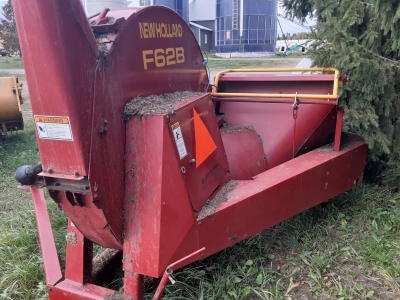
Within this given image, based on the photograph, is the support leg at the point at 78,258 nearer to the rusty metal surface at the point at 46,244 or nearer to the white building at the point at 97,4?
the rusty metal surface at the point at 46,244

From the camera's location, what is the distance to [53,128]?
1816 mm

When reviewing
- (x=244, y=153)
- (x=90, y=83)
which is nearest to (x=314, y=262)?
(x=244, y=153)

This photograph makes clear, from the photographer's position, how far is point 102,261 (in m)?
2.56

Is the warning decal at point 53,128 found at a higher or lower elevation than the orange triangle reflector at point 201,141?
higher

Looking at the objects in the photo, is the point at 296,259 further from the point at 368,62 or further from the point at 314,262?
the point at 368,62

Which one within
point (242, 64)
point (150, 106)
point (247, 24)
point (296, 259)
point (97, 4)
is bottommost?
point (242, 64)

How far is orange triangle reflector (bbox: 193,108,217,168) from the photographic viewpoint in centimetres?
236

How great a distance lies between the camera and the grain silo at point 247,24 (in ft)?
86.5

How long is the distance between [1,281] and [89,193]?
1.35 meters

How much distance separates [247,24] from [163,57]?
25.7 metres

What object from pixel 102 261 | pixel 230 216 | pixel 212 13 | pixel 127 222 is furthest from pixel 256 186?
pixel 212 13

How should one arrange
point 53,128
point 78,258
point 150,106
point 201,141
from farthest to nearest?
point 201,141, point 78,258, point 150,106, point 53,128

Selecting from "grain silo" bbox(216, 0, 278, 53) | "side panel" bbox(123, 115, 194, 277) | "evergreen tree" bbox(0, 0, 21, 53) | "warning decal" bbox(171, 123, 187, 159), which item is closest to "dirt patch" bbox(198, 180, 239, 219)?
"side panel" bbox(123, 115, 194, 277)

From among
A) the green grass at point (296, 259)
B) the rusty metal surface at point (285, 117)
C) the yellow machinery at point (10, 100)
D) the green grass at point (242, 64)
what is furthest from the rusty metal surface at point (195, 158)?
the green grass at point (242, 64)
